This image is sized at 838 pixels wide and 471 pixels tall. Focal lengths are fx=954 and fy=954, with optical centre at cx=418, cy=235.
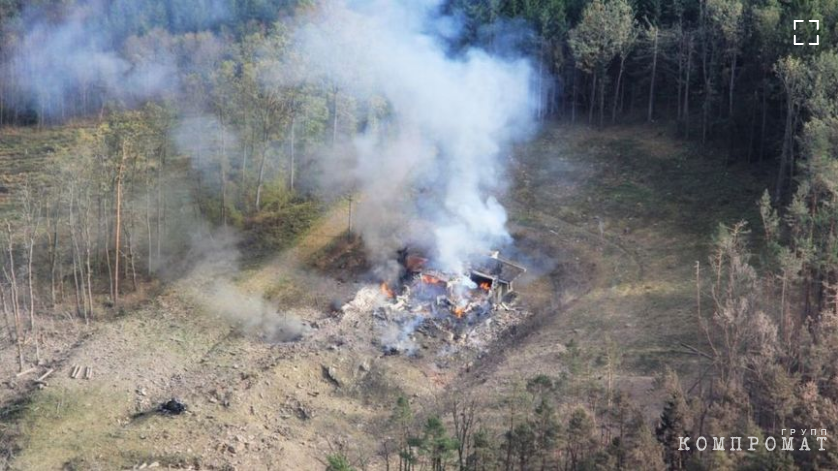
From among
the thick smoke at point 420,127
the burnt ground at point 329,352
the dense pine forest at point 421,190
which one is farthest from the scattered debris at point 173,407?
the thick smoke at point 420,127

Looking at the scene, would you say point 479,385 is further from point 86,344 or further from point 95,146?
point 95,146

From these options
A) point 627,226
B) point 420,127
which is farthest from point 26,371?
point 627,226

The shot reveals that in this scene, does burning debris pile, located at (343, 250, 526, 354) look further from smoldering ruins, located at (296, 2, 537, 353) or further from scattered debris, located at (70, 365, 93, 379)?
scattered debris, located at (70, 365, 93, 379)

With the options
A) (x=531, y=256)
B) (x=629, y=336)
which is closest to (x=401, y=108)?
(x=531, y=256)

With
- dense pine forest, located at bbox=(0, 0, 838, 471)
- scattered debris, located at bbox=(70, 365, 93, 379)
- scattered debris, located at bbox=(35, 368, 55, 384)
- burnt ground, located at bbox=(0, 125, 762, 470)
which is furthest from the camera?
scattered debris, located at bbox=(70, 365, 93, 379)

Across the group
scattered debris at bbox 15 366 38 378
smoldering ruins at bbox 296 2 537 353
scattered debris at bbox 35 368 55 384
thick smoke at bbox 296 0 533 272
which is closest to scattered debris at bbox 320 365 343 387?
smoldering ruins at bbox 296 2 537 353
